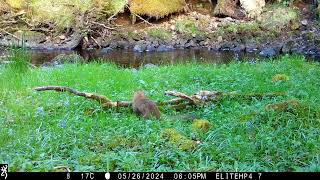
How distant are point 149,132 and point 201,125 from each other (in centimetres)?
61

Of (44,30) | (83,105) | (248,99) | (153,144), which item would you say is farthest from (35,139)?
(44,30)

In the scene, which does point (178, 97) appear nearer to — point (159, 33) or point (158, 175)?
point (158, 175)

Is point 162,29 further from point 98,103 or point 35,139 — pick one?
point 35,139

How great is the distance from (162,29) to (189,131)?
15460 millimetres

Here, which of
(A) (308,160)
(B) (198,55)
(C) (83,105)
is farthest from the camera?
(B) (198,55)

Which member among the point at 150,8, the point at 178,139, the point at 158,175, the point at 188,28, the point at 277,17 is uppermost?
the point at 158,175

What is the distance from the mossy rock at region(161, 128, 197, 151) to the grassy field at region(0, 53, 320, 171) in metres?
0.05

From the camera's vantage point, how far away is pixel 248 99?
6426mm

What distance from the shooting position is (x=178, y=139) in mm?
4422

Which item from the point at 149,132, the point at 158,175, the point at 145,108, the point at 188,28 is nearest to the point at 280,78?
the point at 145,108

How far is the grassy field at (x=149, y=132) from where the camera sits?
3.83 metres

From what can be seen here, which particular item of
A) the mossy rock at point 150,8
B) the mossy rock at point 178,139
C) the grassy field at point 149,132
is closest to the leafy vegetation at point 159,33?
the mossy rock at point 150,8

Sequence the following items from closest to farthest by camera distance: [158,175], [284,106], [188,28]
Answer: [158,175]
[284,106]
[188,28]

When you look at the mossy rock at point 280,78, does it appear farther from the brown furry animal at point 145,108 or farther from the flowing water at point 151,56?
the flowing water at point 151,56
